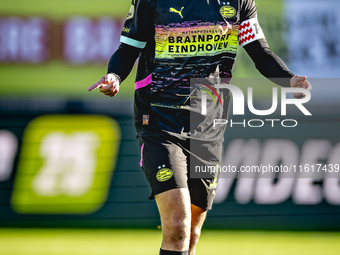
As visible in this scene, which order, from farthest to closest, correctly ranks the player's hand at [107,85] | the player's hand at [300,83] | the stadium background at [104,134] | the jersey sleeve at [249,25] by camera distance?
the stadium background at [104,134]
the jersey sleeve at [249,25]
the player's hand at [300,83]
the player's hand at [107,85]

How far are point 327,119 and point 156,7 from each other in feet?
11.2

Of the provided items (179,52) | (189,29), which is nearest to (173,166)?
(179,52)

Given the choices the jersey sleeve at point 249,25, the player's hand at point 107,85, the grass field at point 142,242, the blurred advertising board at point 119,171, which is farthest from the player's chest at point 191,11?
the blurred advertising board at point 119,171

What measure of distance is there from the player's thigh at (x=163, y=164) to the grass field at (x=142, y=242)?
7.38 feet

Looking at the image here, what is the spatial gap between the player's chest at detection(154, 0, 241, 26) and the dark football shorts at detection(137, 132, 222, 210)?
647 mm

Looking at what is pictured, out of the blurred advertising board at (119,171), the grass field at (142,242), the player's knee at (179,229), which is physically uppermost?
the player's knee at (179,229)

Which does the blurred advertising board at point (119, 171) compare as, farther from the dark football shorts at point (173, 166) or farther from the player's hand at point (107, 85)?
the player's hand at point (107, 85)

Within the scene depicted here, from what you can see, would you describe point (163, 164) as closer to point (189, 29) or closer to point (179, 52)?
point (179, 52)

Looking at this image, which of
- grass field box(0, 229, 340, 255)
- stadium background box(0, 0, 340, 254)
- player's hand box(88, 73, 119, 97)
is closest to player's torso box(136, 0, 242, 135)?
player's hand box(88, 73, 119, 97)

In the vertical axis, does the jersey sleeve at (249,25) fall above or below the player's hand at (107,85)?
above

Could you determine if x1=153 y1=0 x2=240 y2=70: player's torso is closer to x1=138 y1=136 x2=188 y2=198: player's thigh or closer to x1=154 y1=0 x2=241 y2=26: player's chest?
x1=154 y1=0 x2=241 y2=26: player's chest

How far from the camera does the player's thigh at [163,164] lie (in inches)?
87.0

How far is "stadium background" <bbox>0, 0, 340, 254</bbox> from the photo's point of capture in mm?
5062

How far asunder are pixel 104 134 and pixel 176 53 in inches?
116
